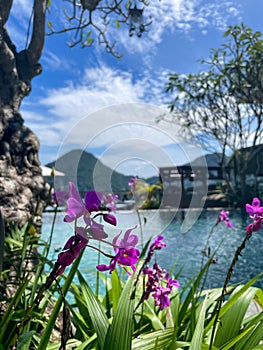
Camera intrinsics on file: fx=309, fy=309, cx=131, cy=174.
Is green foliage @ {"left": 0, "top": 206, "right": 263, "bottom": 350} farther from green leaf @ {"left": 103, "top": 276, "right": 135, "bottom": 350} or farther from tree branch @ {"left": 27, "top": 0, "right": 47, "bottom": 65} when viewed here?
tree branch @ {"left": 27, "top": 0, "right": 47, "bottom": 65}

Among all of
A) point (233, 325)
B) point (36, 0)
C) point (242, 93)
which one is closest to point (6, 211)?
point (233, 325)

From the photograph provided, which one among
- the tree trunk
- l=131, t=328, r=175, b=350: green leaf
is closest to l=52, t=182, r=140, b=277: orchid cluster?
l=131, t=328, r=175, b=350: green leaf

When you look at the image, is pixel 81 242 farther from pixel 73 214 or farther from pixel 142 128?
pixel 142 128

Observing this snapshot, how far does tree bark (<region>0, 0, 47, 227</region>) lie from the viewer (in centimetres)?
262

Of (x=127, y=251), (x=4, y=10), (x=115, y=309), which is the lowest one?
(x=115, y=309)

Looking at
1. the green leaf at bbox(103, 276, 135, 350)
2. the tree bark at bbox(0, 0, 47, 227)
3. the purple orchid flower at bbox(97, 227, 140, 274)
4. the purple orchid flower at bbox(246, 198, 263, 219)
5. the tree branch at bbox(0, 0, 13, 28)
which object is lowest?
the green leaf at bbox(103, 276, 135, 350)

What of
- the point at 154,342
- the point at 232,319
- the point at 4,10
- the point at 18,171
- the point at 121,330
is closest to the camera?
the point at 121,330

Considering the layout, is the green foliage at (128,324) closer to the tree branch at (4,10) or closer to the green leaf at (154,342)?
the green leaf at (154,342)

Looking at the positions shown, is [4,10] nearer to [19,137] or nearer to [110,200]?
[19,137]

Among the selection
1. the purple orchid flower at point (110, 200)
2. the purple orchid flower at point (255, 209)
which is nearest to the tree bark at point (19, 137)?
the purple orchid flower at point (110, 200)

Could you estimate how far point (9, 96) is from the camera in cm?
397

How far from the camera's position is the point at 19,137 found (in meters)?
3.31

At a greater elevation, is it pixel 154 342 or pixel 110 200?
pixel 110 200

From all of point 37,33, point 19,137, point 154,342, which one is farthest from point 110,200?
point 37,33
